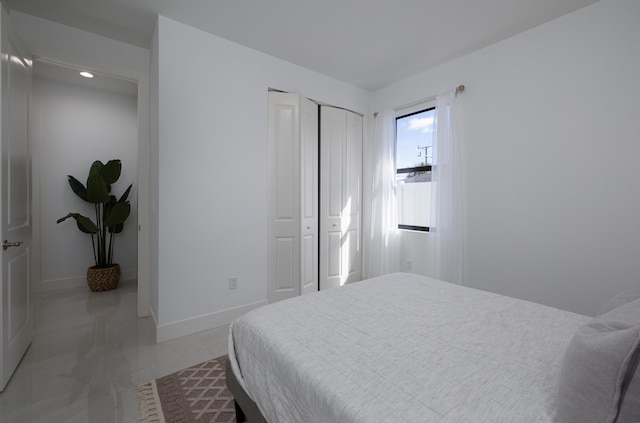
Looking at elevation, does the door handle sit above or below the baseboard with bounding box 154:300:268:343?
above

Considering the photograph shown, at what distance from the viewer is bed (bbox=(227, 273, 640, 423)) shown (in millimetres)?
718

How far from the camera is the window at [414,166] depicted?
3334 millimetres

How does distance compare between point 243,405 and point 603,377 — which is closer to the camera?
point 603,377

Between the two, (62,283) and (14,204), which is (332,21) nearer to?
(14,204)

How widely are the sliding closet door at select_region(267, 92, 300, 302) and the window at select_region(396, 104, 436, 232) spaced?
141 cm

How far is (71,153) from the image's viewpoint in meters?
3.65

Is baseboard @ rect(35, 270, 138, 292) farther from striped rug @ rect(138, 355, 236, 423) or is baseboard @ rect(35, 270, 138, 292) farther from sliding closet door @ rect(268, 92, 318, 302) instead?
striped rug @ rect(138, 355, 236, 423)

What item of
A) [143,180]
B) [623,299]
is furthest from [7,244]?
[623,299]

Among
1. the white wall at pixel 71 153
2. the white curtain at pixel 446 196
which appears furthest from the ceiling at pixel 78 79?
the white curtain at pixel 446 196

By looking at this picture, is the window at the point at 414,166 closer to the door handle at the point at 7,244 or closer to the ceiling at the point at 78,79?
the ceiling at the point at 78,79

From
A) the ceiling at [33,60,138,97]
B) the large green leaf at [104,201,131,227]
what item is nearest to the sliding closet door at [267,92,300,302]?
the ceiling at [33,60,138,97]

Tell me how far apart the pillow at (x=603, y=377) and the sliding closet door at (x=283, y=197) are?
8.40 feet

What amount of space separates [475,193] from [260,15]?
2.60 meters

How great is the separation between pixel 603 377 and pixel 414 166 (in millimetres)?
3046
